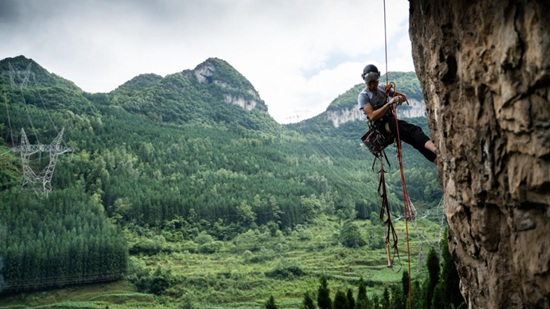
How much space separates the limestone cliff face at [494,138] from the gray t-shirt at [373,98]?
0.88m

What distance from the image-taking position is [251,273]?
65.9 m

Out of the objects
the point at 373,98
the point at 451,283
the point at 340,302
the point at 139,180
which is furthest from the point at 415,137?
the point at 139,180

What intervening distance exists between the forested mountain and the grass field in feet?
9.78

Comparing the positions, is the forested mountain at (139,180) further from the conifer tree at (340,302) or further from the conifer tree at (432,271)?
the conifer tree at (432,271)

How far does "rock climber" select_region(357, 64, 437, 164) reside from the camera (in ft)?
18.7

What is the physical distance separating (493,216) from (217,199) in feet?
271

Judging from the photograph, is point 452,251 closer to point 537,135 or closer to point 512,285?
point 512,285

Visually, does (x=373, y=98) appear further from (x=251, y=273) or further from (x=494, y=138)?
(x=251, y=273)

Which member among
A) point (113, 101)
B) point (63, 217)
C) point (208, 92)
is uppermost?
point (208, 92)

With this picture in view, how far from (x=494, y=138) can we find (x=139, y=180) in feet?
286

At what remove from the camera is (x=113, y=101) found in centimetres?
13075

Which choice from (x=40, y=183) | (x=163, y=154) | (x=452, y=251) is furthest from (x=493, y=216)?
(x=163, y=154)

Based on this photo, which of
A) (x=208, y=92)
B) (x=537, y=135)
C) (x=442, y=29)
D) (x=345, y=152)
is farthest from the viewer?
(x=208, y=92)

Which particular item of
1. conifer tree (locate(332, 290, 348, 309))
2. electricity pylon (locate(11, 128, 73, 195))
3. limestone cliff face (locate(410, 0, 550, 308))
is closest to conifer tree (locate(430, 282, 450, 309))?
conifer tree (locate(332, 290, 348, 309))
